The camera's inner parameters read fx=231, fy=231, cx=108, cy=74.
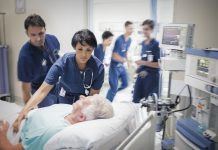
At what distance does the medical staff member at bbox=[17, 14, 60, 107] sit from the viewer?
170 cm

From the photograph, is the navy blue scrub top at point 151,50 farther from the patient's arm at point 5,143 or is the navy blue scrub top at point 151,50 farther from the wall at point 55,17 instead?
the patient's arm at point 5,143

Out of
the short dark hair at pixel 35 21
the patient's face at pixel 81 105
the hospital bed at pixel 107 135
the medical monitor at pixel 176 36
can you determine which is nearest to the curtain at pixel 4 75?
the short dark hair at pixel 35 21

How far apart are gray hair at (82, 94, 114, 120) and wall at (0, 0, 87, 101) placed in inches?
25.5

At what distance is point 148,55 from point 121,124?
118 cm

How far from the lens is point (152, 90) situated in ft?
7.84

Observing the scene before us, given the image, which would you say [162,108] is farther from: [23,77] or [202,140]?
[23,77]

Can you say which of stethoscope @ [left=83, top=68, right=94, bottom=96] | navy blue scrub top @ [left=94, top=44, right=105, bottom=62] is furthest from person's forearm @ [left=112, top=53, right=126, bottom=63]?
stethoscope @ [left=83, top=68, right=94, bottom=96]

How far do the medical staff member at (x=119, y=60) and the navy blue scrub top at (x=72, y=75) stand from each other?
0.45 m

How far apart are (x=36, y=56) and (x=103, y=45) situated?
0.56 m

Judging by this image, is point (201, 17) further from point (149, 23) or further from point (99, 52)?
point (99, 52)

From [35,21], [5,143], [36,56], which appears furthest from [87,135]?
[35,21]

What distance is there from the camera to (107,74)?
224 cm

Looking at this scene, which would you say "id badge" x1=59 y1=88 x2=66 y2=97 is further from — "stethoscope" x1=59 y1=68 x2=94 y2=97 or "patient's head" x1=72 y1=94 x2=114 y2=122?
"patient's head" x1=72 y1=94 x2=114 y2=122

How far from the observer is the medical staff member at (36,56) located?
5.58 feet
